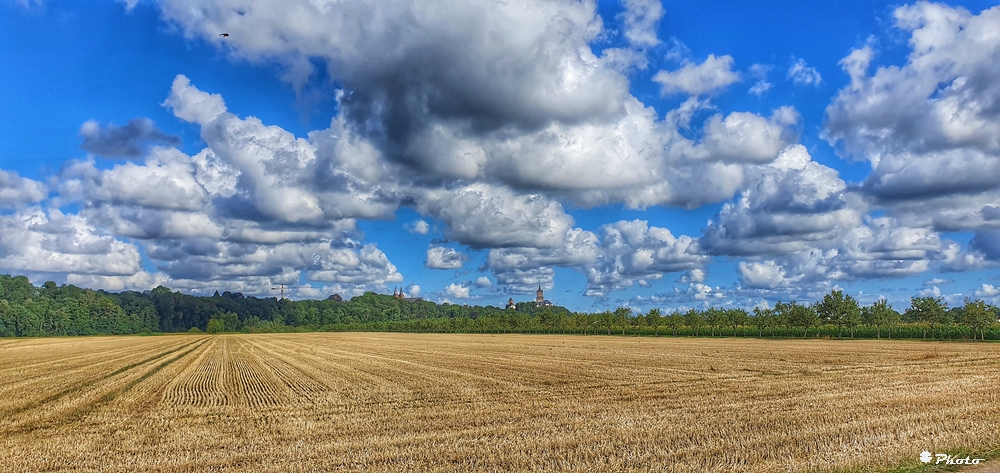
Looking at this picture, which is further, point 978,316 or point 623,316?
point 623,316

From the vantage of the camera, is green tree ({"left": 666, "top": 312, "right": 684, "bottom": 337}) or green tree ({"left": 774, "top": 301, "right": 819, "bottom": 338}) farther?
green tree ({"left": 666, "top": 312, "right": 684, "bottom": 337})

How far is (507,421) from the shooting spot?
18156mm

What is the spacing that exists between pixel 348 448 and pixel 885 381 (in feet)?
85.0

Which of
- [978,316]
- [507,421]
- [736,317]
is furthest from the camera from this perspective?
[736,317]

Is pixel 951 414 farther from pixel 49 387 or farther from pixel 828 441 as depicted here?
pixel 49 387

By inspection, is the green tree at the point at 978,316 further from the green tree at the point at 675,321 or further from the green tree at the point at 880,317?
the green tree at the point at 675,321

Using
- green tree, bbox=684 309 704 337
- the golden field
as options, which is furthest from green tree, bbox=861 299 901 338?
the golden field

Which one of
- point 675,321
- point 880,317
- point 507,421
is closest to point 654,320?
point 675,321

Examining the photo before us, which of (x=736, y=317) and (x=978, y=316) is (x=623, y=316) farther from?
(x=978, y=316)

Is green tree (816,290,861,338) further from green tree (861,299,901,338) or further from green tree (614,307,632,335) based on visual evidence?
green tree (614,307,632,335)

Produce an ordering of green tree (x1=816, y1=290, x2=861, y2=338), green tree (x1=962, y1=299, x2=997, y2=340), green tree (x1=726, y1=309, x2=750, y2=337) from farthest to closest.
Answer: green tree (x1=726, y1=309, x2=750, y2=337) < green tree (x1=816, y1=290, x2=861, y2=338) < green tree (x1=962, y1=299, x2=997, y2=340)

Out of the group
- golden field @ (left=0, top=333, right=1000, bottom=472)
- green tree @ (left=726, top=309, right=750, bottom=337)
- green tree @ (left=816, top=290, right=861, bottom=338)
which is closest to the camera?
golden field @ (left=0, top=333, right=1000, bottom=472)

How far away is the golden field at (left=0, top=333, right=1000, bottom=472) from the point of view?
13.6m

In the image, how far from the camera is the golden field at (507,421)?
13562 millimetres
